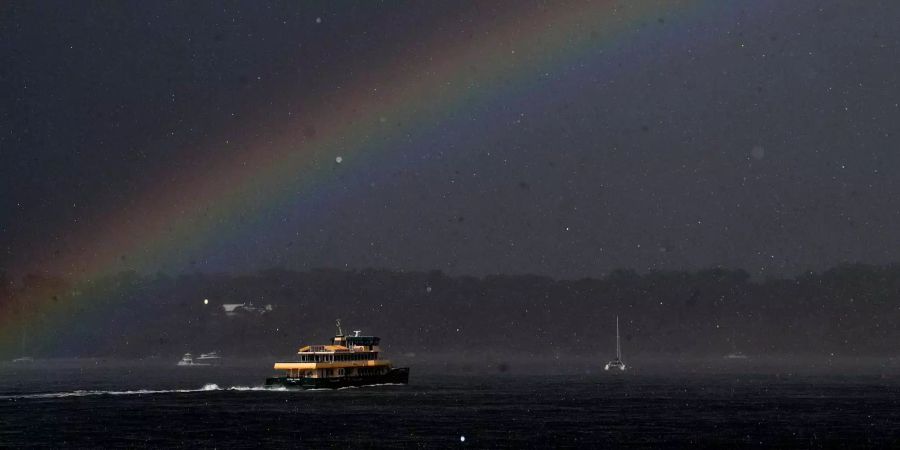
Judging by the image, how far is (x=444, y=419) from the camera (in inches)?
4663

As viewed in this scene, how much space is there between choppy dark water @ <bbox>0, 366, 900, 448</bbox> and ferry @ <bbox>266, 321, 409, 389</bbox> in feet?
7.95

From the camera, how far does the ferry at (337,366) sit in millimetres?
165750

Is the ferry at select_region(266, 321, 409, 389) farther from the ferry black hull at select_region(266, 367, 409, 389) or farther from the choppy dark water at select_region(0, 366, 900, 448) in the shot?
the choppy dark water at select_region(0, 366, 900, 448)

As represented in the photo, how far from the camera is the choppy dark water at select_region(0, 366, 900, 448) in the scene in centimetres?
9556

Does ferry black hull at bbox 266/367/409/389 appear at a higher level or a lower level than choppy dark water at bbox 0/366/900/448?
→ higher

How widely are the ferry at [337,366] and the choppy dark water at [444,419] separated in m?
2.42

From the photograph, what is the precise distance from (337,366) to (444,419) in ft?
171

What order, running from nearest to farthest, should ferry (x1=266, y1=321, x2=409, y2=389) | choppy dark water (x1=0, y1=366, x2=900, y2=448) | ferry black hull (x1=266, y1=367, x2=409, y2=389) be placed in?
choppy dark water (x1=0, y1=366, x2=900, y2=448) → ferry black hull (x1=266, y1=367, x2=409, y2=389) → ferry (x1=266, y1=321, x2=409, y2=389)

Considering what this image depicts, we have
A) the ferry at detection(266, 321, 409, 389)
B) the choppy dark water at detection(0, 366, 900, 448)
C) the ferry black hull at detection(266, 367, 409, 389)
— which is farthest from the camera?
the ferry at detection(266, 321, 409, 389)

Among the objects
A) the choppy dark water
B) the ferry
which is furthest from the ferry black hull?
the choppy dark water

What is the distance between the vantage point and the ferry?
165750 mm

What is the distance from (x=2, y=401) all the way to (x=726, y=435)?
343 feet

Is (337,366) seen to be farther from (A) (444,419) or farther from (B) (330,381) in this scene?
(A) (444,419)

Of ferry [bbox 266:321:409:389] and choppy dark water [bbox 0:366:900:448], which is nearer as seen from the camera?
choppy dark water [bbox 0:366:900:448]
